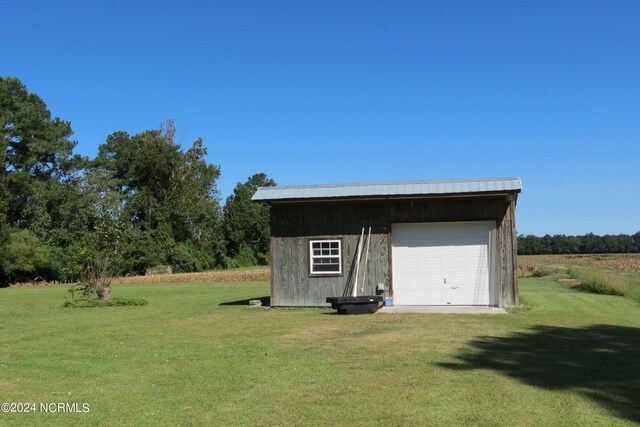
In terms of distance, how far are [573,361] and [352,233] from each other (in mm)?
9869

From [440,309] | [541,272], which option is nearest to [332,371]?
[440,309]

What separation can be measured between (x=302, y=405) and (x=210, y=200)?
59.4 metres

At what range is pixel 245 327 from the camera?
13.5 m

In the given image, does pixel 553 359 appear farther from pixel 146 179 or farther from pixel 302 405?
pixel 146 179

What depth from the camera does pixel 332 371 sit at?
26.9 ft

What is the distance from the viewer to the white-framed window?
1823 centimetres

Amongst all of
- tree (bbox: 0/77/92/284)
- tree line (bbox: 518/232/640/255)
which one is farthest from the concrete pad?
tree line (bbox: 518/232/640/255)

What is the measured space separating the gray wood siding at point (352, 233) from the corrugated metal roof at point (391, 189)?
1.27 ft

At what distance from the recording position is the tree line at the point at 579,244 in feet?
326

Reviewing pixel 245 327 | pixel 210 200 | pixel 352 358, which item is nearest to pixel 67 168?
pixel 210 200

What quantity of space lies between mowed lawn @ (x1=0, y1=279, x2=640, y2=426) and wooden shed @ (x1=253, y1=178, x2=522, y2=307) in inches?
123

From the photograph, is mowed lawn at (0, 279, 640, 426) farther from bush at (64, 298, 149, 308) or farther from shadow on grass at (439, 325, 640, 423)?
bush at (64, 298, 149, 308)

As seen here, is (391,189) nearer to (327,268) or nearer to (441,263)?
(441,263)

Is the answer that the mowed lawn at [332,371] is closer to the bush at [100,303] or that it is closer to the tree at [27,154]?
the bush at [100,303]
